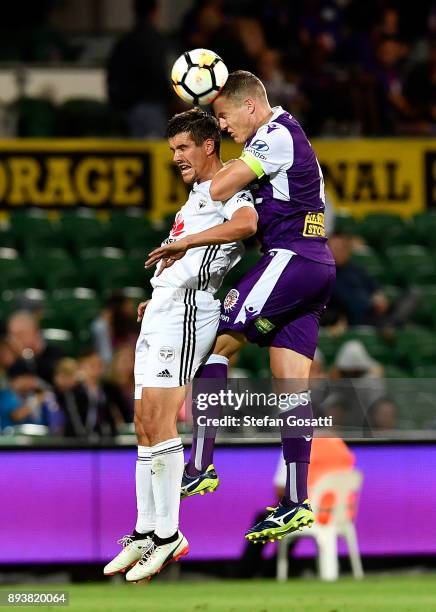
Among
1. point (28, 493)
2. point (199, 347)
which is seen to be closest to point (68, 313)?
point (28, 493)

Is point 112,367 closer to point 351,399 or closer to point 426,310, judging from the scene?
point 351,399

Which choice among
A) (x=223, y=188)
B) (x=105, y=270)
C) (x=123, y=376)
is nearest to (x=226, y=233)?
(x=223, y=188)

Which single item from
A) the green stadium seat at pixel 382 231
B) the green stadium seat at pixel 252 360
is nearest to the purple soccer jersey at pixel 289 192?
the green stadium seat at pixel 252 360

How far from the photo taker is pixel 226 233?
770 centimetres

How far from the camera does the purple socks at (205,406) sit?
8.22m

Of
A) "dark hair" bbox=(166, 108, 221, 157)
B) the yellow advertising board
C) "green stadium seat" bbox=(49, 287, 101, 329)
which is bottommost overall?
"green stadium seat" bbox=(49, 287, 101, 329)

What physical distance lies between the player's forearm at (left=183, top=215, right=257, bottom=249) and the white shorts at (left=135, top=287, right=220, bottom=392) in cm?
44

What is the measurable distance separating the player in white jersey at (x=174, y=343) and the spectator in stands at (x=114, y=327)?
4543 millimetres

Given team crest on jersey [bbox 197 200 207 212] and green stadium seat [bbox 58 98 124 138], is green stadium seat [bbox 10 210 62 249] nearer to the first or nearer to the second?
green stadium seat [bbox 58 98 124 138]

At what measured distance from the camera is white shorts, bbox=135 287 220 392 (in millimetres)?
8008

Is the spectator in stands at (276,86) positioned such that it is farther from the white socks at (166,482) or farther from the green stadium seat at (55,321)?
the white socks at (166,482)

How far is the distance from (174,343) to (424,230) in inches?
330

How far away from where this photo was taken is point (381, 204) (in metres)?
16.8

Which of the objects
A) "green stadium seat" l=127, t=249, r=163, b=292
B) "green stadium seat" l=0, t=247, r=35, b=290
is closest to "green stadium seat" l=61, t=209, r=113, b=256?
"green stadium seat" l=127, t=249, r=163, b=292
